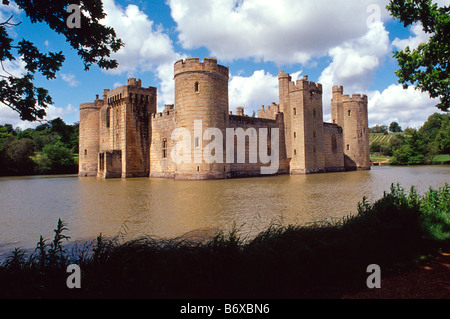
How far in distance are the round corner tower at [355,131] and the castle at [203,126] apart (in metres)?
0.13

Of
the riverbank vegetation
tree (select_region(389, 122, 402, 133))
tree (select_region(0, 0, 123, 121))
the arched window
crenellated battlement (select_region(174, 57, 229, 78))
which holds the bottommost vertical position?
the riverbank vegetation

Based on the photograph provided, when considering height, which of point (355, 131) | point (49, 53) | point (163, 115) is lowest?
point (49, 53)

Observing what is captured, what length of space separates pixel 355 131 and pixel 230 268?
41.4 m

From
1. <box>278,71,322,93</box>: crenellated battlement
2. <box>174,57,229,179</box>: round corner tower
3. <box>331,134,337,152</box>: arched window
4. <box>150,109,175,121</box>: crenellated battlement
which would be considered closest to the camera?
<box>174,57,229,179</box>: round corner tower

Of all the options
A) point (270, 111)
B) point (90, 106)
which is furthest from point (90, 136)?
point (270, 111)

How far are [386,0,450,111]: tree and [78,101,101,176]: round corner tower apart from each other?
33920 millimetres

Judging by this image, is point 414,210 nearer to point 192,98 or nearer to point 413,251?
point 413,251

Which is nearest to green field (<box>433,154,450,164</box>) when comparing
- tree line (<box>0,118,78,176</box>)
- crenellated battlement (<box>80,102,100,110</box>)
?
crenellated battlement (<box>80,102,100,110</box>)

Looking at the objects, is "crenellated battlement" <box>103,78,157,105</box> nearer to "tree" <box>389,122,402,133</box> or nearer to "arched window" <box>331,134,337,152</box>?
"arched window" <box>331,134,337,152</box>

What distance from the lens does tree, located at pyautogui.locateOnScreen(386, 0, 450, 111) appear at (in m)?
8.79

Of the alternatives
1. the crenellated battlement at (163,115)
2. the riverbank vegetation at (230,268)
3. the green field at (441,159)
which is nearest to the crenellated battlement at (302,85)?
the crenellated battlement at (163,115)

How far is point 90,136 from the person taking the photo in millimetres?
36344

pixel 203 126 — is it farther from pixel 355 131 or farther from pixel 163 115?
pixel 355 131

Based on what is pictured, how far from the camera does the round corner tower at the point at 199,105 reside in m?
25.5
